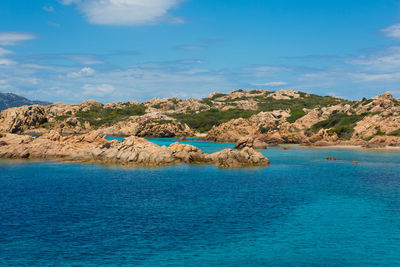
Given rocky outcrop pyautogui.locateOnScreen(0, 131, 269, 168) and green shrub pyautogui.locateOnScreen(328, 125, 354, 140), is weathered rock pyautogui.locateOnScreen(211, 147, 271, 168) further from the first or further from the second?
green shrub pyautogui.locateOnScreen(328, 125, 354, 140)

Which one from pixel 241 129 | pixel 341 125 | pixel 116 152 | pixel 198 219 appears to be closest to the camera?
pixel 198 219

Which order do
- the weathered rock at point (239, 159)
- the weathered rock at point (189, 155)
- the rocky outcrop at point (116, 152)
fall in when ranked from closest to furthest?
the weathered rock at point (239, 159), the rocky outcrop at point (116, 152), the weathered rock at point (189, 155)

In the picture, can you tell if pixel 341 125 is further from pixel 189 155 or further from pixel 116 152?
pixel 116 152

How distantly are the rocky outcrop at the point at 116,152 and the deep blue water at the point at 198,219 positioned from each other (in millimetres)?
11607

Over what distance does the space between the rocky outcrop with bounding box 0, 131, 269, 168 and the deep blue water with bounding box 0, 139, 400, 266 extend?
1161 cm

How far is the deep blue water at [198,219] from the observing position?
2675cm

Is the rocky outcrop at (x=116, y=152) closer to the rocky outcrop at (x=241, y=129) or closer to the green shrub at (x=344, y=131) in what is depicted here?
the green shrub at (x=344, y=131)

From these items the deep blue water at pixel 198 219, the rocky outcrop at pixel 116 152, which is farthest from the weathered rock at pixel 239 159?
the deep blue water at pixel 198 219

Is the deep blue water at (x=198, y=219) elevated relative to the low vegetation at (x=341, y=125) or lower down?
lower down

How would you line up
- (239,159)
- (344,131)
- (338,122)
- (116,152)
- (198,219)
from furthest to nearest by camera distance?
(338,122)
(344,131)
(116,152)
(239,159)
(198,219)

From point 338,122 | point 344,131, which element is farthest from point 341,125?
point 344,131

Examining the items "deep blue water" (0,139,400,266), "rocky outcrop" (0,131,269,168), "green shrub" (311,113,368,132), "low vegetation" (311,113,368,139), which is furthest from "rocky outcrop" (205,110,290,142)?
"deep blue water" (0,139,400,266)

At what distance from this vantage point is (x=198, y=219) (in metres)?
36.0

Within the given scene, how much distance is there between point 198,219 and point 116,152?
4853 centimetres
